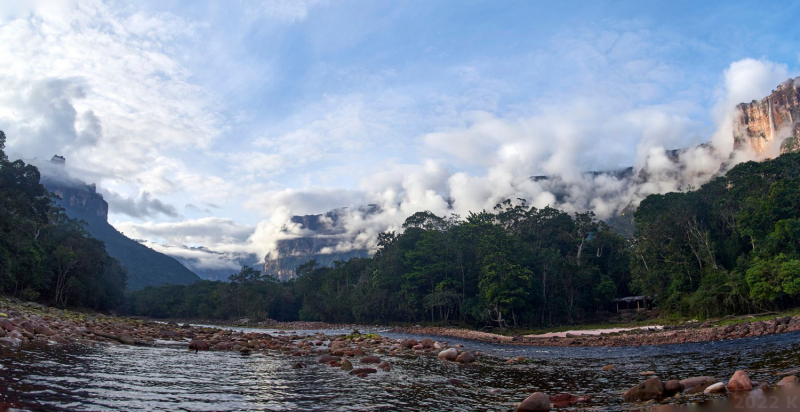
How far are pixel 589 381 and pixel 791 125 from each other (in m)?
151

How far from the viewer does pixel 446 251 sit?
64938 millimetres

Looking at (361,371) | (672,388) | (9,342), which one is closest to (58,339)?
(9,342)

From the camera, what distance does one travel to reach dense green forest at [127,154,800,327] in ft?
133

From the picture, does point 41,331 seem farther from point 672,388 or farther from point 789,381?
point 789,381

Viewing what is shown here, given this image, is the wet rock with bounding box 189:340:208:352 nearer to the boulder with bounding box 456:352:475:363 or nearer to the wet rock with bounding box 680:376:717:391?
the boulder with bounding box 456:352:475:363

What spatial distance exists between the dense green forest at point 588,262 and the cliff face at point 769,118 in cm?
7602

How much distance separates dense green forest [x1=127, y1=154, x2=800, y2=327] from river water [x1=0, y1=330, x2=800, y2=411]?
2565 centimetres

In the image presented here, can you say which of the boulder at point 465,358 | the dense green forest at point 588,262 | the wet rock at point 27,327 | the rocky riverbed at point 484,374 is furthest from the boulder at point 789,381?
the dense green forest at point 588,262

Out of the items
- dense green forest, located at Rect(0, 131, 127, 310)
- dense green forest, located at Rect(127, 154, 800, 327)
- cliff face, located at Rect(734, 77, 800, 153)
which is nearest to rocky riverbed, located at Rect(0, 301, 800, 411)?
dense green forest, located at Rect(127, 154, 800, 327)

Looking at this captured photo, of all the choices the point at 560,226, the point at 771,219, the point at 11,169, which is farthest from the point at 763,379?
the point at 560,226

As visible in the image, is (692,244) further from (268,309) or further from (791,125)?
(791,125)

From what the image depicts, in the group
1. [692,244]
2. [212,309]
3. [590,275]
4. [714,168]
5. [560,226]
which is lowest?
[212,309]

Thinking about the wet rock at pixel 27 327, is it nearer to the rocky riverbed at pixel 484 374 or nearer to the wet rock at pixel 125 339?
the rocky riverbed at pixel 484 374

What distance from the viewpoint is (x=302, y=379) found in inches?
550
